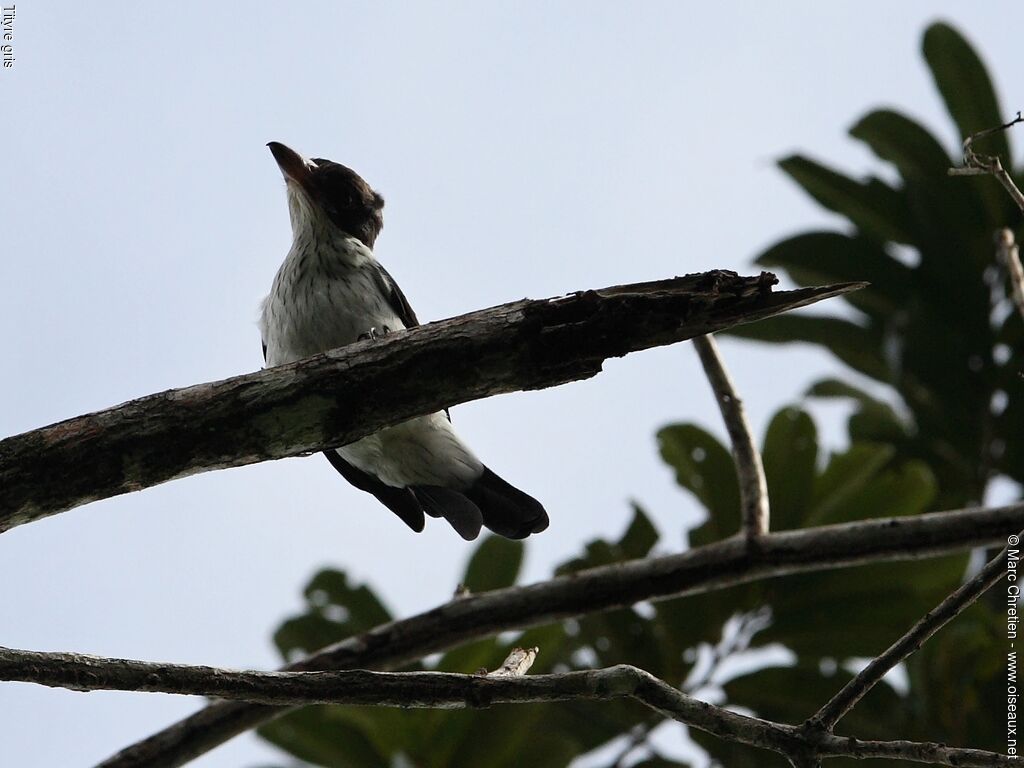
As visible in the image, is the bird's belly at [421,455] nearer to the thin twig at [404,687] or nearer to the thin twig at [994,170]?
the thin twig at [404,687]

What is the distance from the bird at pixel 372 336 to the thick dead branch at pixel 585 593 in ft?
1.32

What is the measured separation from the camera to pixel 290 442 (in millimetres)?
2746

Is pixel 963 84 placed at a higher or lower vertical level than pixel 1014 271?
higher

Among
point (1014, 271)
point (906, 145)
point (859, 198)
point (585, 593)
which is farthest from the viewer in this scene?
point (859, 198)

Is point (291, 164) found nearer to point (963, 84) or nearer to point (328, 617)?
point (328, 617)

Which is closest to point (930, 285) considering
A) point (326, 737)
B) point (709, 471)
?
point (709, 471)

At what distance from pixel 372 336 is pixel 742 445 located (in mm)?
1416

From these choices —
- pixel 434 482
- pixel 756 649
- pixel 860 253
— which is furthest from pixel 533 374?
pixel 860 253

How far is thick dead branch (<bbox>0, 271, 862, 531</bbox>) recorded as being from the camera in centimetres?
259

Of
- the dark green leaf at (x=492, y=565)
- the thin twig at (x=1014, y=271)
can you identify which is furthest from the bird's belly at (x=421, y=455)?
the thin twig at (x=1014, y=271)

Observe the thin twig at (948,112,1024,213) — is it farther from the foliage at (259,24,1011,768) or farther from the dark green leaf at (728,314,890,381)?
the dark green leaf at (728,314,890,381)

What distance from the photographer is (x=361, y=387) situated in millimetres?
2693

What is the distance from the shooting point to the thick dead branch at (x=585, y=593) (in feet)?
11.6

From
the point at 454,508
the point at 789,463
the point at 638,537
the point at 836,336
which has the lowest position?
the point at 638,537
